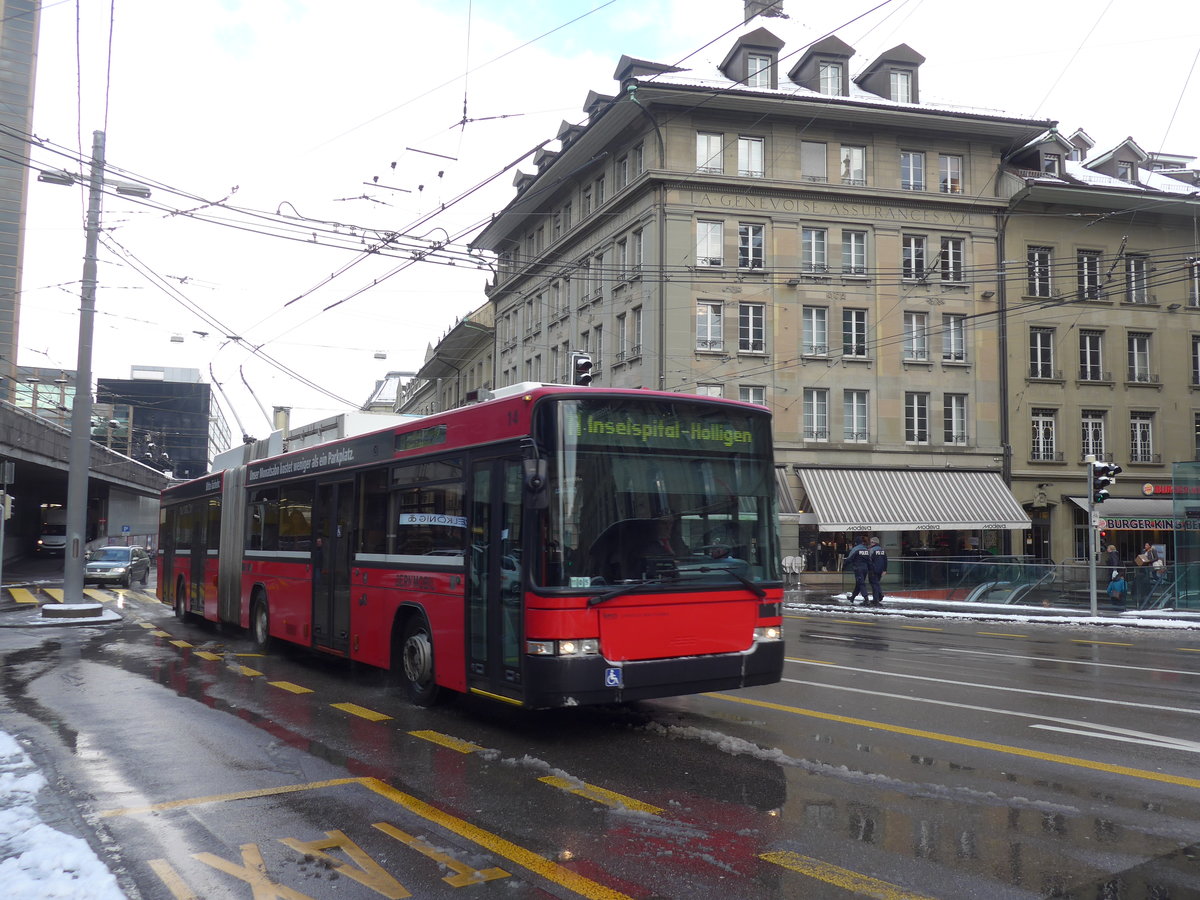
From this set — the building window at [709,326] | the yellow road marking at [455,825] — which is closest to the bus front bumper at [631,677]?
the yellow road marking at [455,825]

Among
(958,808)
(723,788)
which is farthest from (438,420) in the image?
(958,808)

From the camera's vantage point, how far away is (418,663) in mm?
9562

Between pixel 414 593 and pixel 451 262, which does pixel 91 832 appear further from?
pixel 451 262

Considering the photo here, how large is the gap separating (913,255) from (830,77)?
24.1 ft

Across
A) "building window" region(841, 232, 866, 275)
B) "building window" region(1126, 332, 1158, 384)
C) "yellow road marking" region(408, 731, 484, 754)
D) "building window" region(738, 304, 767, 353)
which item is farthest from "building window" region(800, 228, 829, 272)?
"yellow road marking" region(408, 731, 484, 754)

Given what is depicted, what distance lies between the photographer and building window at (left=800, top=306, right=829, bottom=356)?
3638cm

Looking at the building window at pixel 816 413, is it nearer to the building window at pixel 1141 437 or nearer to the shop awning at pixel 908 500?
the shop awning at pixel 908 500

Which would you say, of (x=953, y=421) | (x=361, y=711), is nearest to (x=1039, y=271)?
(x=953, y=421)

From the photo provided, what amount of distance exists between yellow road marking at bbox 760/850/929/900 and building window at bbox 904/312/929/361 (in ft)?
112

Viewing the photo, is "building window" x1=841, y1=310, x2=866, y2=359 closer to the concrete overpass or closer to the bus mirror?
the concrete overpass

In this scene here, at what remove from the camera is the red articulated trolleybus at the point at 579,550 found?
7488 millimetres

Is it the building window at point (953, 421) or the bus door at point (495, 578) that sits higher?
the building window at point (953, 421)

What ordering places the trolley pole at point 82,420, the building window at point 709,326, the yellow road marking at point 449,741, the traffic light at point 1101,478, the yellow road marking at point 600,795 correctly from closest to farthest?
1. the yellow road marking at point 600,795
2. the yellow road marking at point 449,741
3. the trolley pole at point 82,420
4. the traffic light at point 1101,478
5. the building window at point 709,326

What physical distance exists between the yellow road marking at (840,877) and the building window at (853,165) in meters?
34.8
